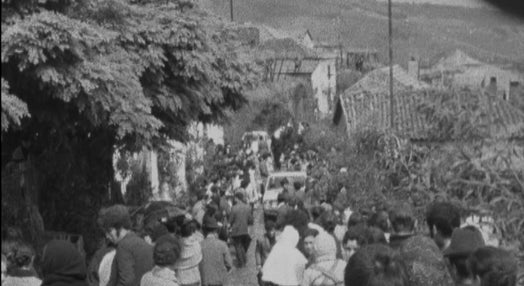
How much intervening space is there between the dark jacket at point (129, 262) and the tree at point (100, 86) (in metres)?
1.64

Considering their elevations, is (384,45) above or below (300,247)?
above

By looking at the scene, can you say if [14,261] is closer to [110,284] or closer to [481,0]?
[110,284]

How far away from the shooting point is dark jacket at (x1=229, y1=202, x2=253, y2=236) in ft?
63.4

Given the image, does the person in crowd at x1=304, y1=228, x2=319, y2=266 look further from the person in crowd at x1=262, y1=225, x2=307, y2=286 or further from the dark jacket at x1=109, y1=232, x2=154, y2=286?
the dark jacket at x1=109, y1=232, x2=154, y2=286

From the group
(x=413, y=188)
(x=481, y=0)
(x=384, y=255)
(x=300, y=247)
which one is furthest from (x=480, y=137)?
(x=481, y=0)

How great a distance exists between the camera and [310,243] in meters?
10.3

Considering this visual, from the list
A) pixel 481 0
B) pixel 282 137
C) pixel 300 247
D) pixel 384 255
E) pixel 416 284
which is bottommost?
pixel 282 137

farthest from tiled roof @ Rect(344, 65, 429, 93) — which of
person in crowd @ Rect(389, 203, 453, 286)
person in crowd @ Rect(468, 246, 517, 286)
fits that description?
person in crowd @ Rect(468, 246, 517, 286)

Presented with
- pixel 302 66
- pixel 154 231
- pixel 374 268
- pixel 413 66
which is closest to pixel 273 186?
pixel 413 66

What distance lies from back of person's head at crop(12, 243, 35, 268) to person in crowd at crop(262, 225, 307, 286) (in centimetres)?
399

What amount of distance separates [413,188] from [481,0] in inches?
603

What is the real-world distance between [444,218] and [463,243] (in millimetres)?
352

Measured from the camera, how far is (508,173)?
1388 cm

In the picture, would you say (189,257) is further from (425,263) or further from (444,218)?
(425,263)
